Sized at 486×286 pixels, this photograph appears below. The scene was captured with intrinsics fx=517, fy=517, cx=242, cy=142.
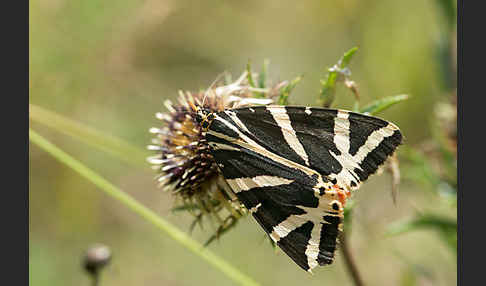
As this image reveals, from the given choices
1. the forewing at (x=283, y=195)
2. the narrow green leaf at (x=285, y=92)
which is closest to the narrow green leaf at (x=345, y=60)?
the narrow green leaf at (x=285, y=92)

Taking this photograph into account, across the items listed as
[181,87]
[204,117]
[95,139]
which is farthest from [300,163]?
[181,87]

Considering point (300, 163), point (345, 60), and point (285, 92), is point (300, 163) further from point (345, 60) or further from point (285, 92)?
point (345, 60)

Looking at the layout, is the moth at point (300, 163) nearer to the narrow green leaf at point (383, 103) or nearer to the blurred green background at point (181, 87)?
the narrow green leaf at point (383, 103)

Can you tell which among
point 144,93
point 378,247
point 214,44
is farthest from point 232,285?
point 214,44

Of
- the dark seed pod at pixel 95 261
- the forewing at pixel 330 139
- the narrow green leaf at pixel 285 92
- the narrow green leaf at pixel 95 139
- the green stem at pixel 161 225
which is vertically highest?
the narrow green leaf at pixel 285 92

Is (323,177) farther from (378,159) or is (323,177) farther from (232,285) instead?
(232,285)
